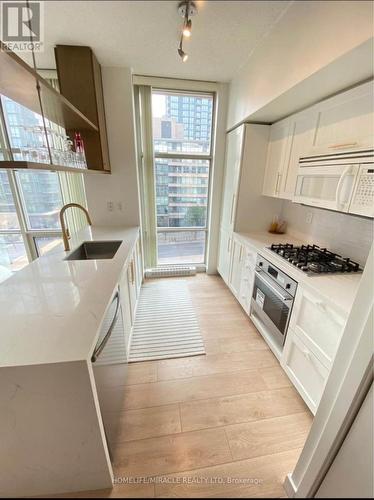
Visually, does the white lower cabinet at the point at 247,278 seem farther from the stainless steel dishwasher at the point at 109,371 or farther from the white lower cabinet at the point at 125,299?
the stainless steel dishwasher at the point at 109,371

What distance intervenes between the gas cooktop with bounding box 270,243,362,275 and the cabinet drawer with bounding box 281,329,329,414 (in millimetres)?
518

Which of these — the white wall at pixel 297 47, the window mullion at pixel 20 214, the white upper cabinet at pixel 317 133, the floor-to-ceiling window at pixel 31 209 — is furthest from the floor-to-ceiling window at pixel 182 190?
the window mullion at pixel 20 214

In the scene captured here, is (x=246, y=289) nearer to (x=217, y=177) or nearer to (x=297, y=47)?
(x=217, y=177)

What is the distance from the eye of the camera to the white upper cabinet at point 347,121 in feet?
4.10

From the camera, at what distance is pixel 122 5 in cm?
35

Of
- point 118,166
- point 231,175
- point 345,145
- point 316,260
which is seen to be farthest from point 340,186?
point 118,166

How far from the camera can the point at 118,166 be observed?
2.47 meters

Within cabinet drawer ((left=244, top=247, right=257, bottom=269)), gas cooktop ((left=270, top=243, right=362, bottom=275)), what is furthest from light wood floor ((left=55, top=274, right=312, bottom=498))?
gas cooktop ((left=270, top=243, right=362, bottom=275))

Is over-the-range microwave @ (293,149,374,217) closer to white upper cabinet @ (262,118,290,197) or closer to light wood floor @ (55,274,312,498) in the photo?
white upper cabinet @ (262,118,290,197)

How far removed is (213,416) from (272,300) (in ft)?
3.27

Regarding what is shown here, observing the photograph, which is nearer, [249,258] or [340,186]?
[340,186]

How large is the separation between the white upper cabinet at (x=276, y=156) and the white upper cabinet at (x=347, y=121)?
400mm

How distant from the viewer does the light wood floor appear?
1.15m
